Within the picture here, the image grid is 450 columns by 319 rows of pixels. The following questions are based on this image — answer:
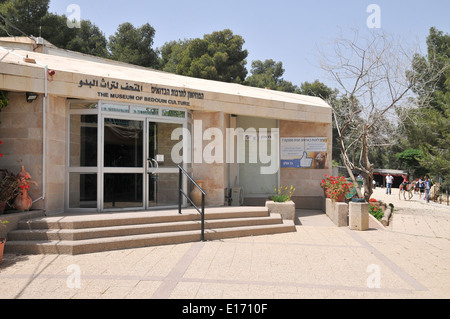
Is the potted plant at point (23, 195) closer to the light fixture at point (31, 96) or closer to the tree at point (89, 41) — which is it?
the light fixture at point (31, 96)

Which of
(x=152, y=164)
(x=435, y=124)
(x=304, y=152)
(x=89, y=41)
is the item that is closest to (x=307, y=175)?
(x=304, y=152)

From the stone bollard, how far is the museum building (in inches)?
124

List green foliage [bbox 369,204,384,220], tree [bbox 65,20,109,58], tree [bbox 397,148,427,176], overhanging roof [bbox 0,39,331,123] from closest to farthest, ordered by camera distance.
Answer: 1. overhanging roof [bbox 0,39,331,123]
2. green foliage [bbox 369,204,384,220]
3. tree [bbox 65,20,109,58]
4. tree [bbox 397,148,427,176]

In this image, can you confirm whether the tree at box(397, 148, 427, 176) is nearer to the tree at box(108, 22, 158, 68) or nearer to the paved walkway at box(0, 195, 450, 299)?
the tree at box(108, 22, 158, 68)

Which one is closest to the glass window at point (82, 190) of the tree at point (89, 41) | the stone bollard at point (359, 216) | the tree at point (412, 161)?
the stone bollard at point (359, 216)

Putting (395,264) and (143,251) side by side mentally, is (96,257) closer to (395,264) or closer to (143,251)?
(143,251)

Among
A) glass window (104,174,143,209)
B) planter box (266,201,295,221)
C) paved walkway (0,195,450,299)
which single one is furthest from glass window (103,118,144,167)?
planter box (266,201,295,221)

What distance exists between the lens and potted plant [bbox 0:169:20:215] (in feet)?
21.2

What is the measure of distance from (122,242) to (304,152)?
725 centimetres

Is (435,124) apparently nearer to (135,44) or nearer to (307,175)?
(307,175)

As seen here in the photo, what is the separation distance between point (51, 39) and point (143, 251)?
2400cm

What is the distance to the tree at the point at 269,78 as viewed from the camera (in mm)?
36688

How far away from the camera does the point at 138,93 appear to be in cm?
824

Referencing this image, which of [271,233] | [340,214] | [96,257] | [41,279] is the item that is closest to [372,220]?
[340,214]
